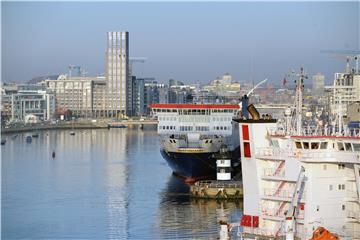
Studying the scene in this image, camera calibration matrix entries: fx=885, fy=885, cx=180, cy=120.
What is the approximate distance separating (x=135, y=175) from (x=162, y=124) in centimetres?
256

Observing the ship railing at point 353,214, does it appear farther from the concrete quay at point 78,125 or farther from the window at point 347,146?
the concrete quay at point 78,125

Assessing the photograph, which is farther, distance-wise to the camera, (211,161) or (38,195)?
(211,161)

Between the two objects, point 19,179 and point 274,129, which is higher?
point 274,129

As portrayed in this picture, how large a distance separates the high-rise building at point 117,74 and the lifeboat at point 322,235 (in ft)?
391

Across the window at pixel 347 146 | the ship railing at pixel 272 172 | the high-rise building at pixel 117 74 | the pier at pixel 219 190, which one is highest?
the high-rise building at pixel 117 74

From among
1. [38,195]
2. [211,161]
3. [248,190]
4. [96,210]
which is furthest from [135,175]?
[248,190]

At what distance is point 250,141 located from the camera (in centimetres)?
1439

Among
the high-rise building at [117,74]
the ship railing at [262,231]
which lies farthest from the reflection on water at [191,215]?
the high-rise building at [117,74]

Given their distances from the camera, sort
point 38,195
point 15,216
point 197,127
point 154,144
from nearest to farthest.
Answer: point 15,216 < point 38,195 < point 197,127 < point 154,144

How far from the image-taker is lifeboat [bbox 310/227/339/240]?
12.1 m

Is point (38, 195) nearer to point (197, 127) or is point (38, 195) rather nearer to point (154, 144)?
point (197, 127)

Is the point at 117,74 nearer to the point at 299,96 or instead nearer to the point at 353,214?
the point at 299,96

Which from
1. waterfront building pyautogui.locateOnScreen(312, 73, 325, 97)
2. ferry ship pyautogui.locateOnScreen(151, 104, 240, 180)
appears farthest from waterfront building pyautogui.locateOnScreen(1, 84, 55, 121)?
ferry ship pyautogui.locateOnScreen(151, 104, 240, 180)

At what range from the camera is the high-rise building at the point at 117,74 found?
13100cm
